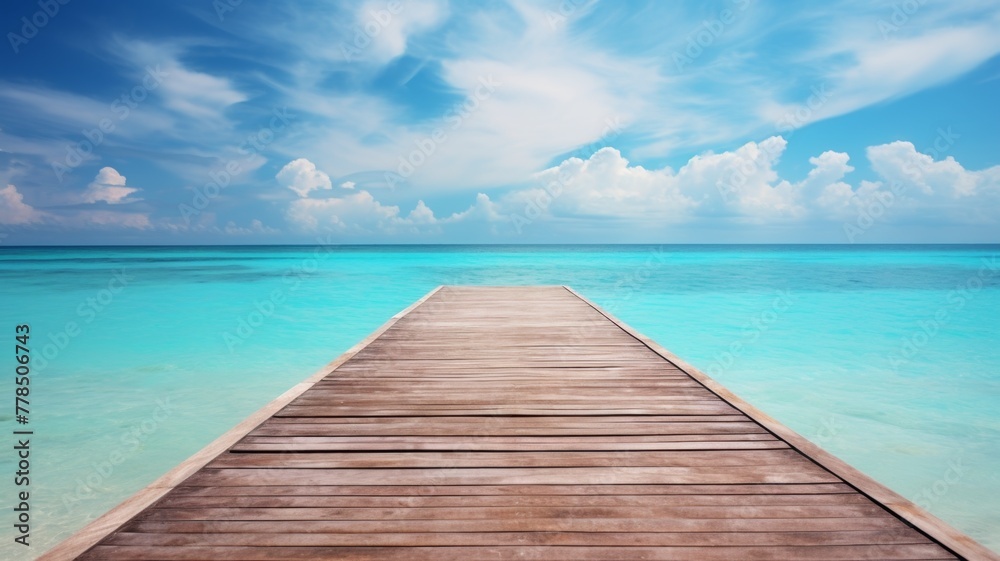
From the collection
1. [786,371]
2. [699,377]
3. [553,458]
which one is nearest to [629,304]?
[786,371]

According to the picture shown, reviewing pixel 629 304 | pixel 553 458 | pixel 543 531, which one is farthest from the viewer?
pixel 629 304

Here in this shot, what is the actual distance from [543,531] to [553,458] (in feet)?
2.07

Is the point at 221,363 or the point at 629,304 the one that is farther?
the point at 629,304

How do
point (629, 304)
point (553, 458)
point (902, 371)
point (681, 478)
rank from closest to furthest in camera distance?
point (681, 478) < point (553, 458) < point (902, 371) < point (629, 304)

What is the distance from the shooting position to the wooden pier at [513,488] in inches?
70.1

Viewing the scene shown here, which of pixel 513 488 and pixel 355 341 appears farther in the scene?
pixel 355 341

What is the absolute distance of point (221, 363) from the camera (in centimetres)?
905

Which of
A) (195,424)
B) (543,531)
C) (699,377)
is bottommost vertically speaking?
(195,424)

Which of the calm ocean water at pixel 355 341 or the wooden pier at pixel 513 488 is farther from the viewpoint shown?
the calm ocean water at pixel 355 341

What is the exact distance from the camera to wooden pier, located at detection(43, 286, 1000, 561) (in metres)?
1.78

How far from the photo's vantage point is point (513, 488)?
217cm

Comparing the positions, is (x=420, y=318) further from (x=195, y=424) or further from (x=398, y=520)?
(x=398, y=520)

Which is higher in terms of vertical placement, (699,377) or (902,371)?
(699,377)

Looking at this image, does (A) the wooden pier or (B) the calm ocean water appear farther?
(B) the calm ocean water
